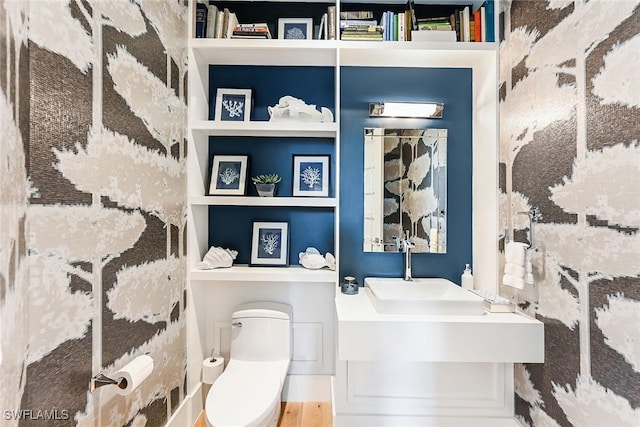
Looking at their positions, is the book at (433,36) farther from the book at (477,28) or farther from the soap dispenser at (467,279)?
the soap dispenser at (467,279)

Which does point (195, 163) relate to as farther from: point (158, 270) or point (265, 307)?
point (265, 307)

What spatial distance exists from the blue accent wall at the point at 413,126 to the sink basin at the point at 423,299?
0.14 metres

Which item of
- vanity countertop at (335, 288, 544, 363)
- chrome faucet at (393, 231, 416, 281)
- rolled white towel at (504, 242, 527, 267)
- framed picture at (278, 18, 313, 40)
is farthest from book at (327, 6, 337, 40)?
vanity countertop at (335, 288, 544, 363)

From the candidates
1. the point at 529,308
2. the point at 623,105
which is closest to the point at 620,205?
the point at 623,105

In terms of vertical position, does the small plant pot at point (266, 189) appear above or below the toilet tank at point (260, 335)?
above

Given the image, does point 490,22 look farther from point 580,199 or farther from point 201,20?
point 201,20

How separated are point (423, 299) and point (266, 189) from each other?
3.60 ft

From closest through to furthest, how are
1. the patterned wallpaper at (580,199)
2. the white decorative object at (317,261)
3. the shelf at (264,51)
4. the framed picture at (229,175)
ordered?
the patterned wallpaper at (580,199), the shelf at (264,51), the white decorative object at (317,261), the framed picture at (229,175)

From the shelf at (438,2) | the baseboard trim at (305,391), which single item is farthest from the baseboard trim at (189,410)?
the shelf at (438,2)

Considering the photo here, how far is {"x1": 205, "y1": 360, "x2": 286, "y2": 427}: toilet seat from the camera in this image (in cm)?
141

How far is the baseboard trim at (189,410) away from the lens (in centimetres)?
166

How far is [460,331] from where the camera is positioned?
1.45m

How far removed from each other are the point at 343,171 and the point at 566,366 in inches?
58.5

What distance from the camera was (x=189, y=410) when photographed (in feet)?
5.97
